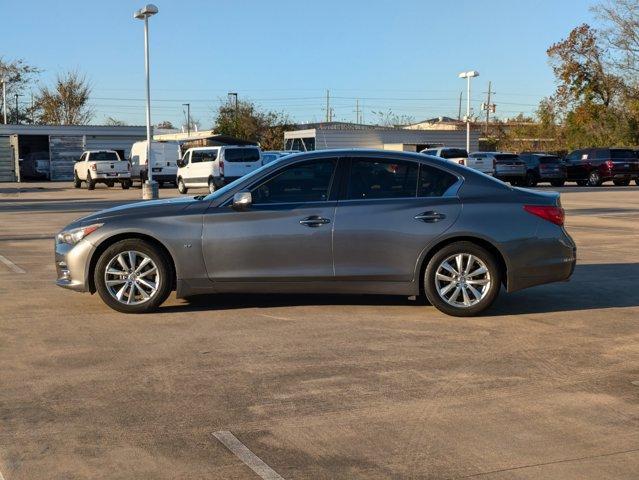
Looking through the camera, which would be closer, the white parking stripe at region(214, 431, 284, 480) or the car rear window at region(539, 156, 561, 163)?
the white parking stripe at region(214, 431, 284, 480)

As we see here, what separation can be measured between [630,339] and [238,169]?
25963 millimetres

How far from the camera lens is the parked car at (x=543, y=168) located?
120 feet

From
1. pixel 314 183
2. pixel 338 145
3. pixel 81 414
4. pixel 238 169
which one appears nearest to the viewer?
pixel 81 414

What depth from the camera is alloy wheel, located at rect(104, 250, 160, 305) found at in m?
7.80

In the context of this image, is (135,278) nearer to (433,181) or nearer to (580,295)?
(433,181)

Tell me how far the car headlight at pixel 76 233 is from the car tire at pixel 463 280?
10.4ft

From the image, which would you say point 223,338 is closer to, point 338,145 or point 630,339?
point 630,339

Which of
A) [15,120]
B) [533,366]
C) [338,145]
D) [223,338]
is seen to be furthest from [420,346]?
[15,120]

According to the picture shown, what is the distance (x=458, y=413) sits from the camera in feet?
16.4

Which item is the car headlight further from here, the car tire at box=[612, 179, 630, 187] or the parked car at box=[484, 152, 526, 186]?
the car tire at box=[612, 179, 630, 187]

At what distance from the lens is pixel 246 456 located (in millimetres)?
4289

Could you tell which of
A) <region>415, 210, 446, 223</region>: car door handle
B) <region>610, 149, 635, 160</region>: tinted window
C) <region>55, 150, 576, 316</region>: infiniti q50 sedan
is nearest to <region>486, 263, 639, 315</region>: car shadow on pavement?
<region>55, 150, 576, 316</region>: infiniti q50 sedan

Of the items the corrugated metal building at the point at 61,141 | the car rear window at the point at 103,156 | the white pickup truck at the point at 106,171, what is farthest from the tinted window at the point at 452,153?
the corrugated metal building at the point at 61,141

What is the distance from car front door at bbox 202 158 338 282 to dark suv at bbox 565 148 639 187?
32.0 metres
